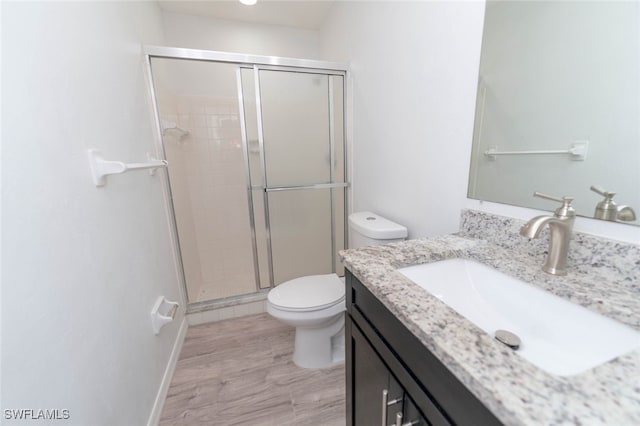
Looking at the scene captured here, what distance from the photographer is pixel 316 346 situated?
149cm

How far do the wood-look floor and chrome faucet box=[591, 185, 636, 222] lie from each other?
1.27 meters

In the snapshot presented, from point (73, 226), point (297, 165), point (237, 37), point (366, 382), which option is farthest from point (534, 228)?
point (237, 37)

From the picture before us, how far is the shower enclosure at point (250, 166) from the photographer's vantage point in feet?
6.01

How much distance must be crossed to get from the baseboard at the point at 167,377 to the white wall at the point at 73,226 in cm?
5

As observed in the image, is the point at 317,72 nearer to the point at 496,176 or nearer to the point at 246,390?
the point at 496,176

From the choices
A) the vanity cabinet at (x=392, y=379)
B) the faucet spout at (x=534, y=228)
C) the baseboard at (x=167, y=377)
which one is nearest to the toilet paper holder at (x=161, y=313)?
the baseboard at (x=167, y=377)

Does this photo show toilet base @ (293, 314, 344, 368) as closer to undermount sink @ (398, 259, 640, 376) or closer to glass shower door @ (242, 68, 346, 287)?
glass shower door @ (242, 68, 346, 287)

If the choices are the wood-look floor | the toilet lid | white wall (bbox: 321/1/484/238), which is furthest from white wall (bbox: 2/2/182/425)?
white wall (bbox: 321/1/484/238)

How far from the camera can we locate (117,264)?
3.22 ft

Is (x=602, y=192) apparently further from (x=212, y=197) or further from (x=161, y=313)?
(x=212, y=197)

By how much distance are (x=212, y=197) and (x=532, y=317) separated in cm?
245

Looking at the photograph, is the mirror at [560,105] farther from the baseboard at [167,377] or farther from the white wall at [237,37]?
the white wall at [237,37]

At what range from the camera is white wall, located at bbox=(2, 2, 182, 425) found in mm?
578

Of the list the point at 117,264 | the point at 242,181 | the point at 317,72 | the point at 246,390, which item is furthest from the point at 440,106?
the point at 242,181
